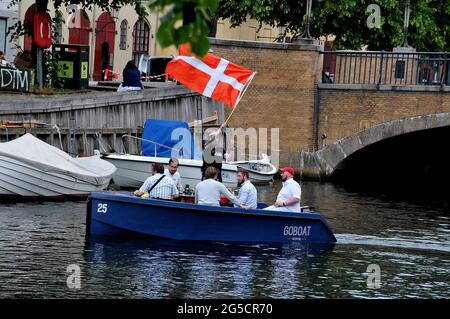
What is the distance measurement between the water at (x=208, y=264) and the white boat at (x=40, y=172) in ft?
3.03

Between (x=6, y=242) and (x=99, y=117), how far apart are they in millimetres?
15140

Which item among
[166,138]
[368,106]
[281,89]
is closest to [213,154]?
[166,138]

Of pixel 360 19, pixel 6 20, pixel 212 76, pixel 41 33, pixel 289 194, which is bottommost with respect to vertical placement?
pixel 289 194

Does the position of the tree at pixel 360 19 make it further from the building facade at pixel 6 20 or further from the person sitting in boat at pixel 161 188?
the person sitting in boat at pixel 161 188

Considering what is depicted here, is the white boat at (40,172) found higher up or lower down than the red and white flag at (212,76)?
lower down

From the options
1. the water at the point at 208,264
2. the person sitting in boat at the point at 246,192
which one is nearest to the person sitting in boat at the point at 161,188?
the water at the point at 208,264

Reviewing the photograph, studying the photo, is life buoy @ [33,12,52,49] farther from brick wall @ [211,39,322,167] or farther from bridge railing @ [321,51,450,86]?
bridge railing @ [321,51,450,86]

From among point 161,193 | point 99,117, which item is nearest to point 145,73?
point 99,117

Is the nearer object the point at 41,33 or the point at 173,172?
the point at 173,172

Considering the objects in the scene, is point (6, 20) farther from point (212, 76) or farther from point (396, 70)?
point (212, 76)

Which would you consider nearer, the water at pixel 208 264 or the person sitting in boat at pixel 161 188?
the water at pixel 208 264

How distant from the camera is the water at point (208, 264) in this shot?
22.0m

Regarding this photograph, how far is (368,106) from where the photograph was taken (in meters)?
44.9

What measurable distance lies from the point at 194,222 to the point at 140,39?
147 feet
